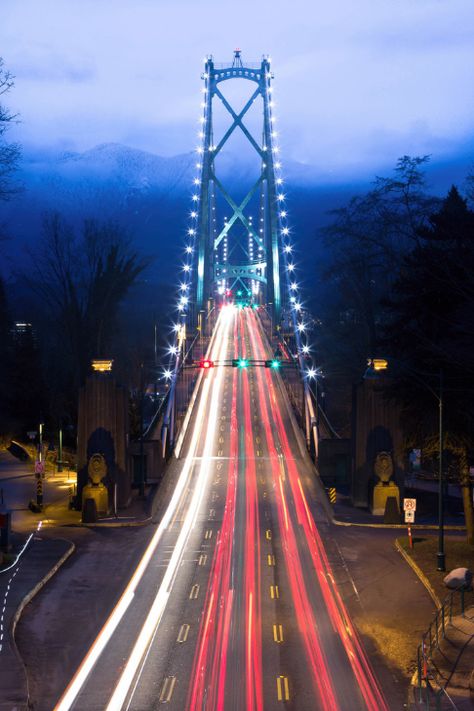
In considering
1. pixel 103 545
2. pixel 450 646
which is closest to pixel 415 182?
pixel 103 545

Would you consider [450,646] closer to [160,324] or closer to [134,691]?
[134,691]

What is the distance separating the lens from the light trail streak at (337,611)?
18.1 meters

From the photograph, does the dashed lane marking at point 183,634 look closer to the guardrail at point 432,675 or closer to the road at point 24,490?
the guardrail at point 432,675

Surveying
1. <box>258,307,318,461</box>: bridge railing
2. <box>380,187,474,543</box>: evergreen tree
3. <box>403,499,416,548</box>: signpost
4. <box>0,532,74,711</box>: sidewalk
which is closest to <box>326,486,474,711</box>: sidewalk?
<box>403,499,416,548</box>: signpost


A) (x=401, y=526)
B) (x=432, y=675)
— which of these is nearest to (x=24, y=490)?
(x=401, y=526)

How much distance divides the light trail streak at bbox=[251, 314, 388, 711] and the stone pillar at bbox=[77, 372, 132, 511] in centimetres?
816

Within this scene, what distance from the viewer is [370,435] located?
39688 mm

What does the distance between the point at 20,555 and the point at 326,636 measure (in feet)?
39.9

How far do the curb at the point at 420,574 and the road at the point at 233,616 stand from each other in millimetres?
2493

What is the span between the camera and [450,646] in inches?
779

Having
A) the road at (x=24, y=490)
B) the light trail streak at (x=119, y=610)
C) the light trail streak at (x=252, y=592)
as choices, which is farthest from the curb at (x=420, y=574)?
the road at (x=24, y=490)

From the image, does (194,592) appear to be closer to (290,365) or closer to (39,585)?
(39,585)

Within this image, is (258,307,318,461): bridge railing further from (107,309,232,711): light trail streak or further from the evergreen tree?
the evergreen tree

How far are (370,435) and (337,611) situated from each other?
16031 mm
